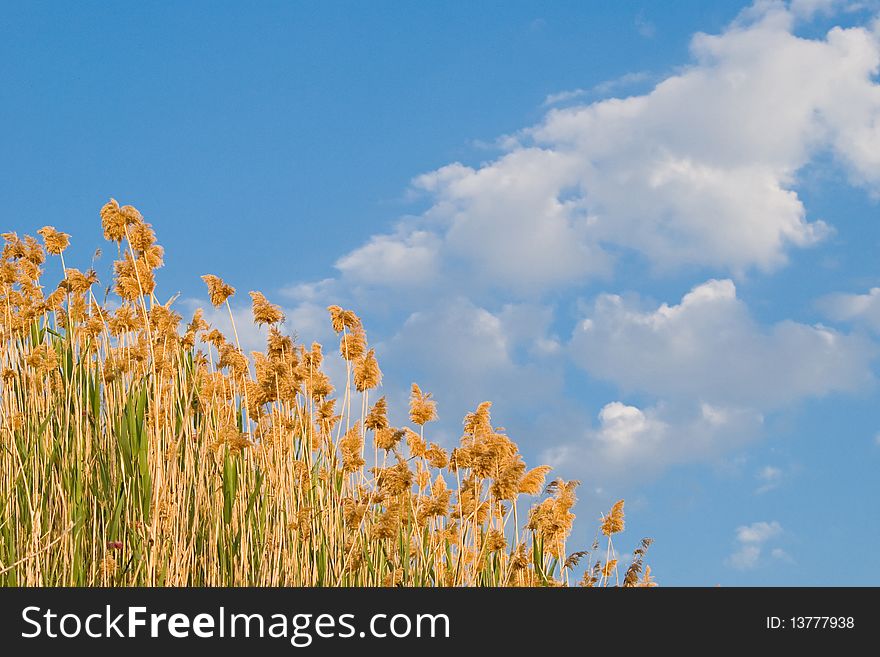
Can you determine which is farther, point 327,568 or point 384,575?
point 384,575

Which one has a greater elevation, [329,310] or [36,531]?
[329,310]

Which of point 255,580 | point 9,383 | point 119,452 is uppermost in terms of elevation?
point 9,383

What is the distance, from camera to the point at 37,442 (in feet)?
16.0

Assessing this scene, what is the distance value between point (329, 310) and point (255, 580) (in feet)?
4.16
